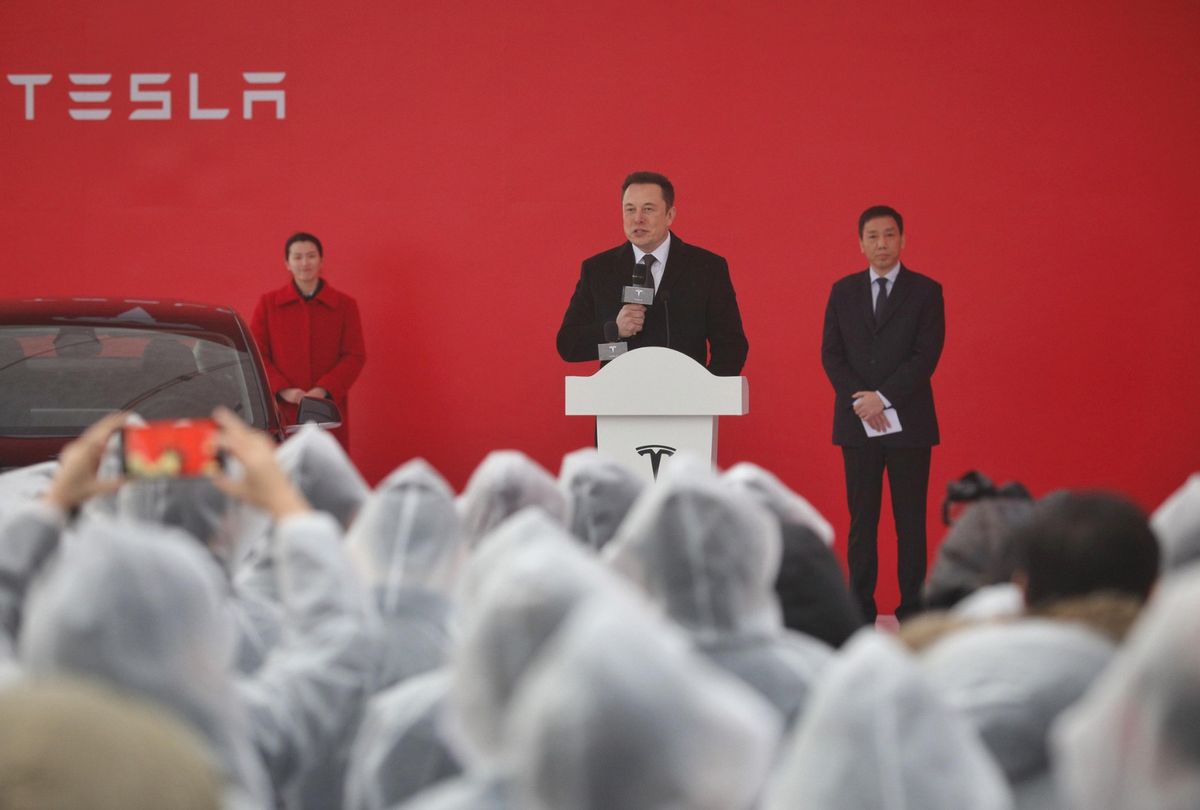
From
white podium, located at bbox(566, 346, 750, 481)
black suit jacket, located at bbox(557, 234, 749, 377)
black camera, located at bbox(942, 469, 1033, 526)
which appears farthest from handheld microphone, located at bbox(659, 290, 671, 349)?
black camera, located at bbox(942, 469, 1033, 526)

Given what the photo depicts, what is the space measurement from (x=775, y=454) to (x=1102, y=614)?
520 centimetres

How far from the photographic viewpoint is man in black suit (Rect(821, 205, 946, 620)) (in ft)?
16.7

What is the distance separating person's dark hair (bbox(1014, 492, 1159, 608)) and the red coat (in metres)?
5.10

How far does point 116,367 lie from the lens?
4398 millimetres

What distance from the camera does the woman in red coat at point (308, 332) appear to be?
253 inches

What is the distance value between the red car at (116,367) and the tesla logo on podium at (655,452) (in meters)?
1.07

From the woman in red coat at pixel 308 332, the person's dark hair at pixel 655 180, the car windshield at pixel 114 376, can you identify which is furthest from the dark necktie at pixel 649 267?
the woman in red coat at pixel 308 332

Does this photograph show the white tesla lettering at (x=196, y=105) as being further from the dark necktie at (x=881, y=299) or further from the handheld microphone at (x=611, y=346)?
the dark necktie at (x=881, y=299)

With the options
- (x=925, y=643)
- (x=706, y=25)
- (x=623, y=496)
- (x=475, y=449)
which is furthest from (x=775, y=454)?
(x=925, y=643)

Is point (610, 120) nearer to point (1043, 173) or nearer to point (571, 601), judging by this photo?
point (1043, 173)

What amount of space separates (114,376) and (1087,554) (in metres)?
3.45

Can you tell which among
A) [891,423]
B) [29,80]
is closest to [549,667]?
[891,423]


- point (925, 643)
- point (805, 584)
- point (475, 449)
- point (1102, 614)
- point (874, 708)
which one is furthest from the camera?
point (475, 449)

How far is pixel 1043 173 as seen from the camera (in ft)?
21.3
